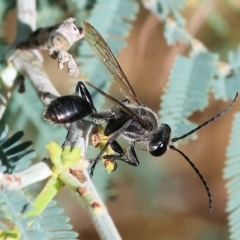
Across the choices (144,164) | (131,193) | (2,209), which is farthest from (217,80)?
(131,193)

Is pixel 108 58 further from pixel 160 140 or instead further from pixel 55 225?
pixel 55 225

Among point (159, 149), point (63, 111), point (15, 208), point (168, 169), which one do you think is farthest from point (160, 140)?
point (168, 169)

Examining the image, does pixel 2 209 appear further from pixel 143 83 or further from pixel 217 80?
pixel 143 83

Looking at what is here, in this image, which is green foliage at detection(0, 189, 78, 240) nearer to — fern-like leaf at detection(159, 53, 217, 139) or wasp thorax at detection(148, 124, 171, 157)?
wasp thorax at detection(148, 124, 171, 157)

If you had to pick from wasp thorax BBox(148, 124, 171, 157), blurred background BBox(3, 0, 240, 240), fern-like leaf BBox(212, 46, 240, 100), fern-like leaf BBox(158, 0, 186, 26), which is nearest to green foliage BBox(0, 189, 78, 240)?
wasp thorax BBox(148, 124, 171, 157)

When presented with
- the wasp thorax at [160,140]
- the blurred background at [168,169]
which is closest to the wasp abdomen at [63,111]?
the wasp thorax at [160,140]

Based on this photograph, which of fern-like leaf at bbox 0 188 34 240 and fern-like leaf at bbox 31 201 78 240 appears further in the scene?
fern-like leaf at bbox 31 201 78 240
